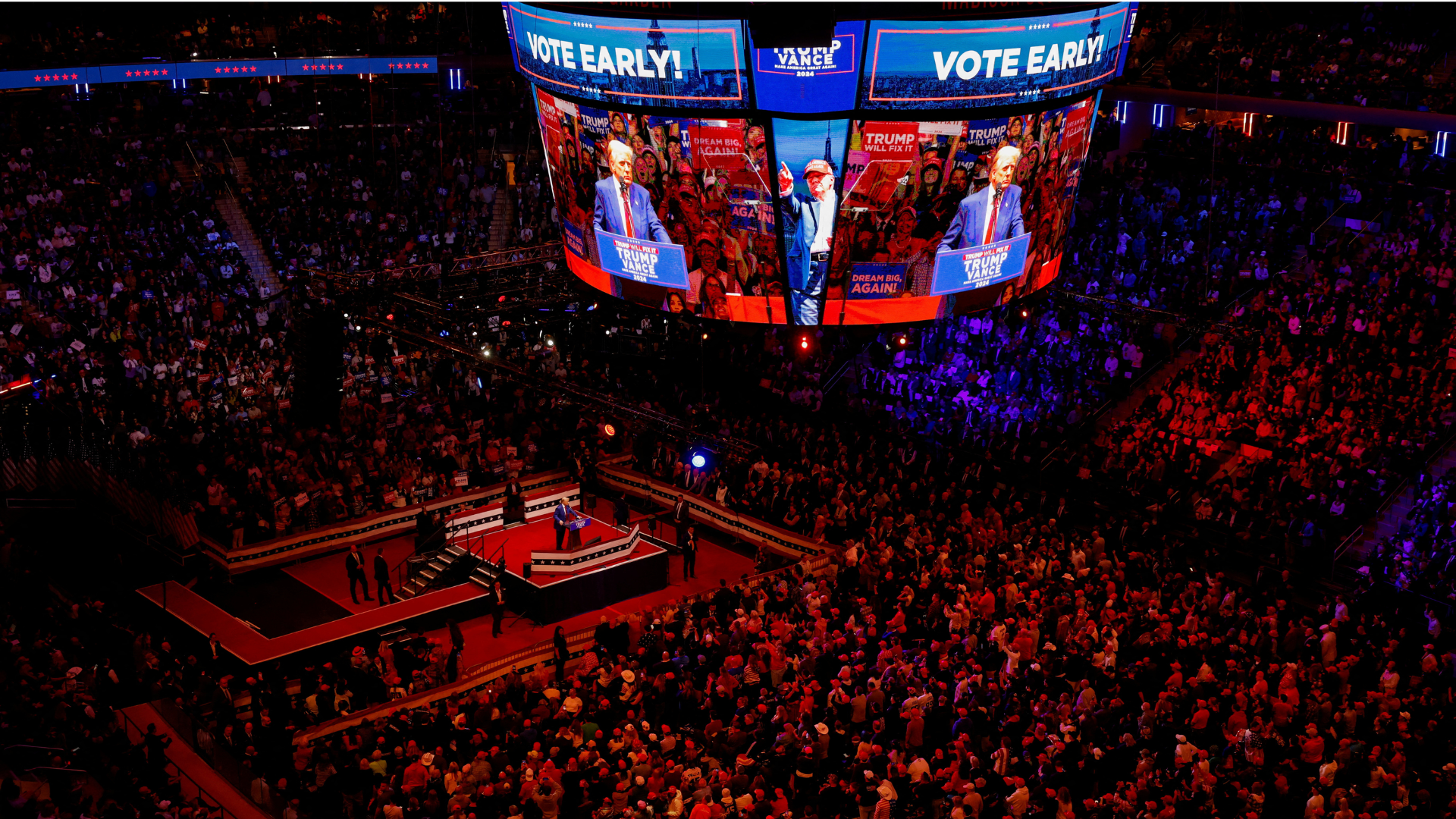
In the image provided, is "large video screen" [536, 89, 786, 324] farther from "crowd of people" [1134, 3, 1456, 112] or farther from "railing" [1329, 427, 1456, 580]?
"crowd of people" [1134, 3, 1456, 112]

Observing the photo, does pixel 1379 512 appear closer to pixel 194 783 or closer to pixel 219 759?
A: pixel 219 759

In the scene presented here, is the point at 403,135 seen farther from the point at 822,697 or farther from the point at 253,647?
the point at 822,697

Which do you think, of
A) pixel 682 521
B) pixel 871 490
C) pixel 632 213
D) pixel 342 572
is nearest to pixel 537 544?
pixel 682 521

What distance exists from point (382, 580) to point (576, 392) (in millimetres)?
5986

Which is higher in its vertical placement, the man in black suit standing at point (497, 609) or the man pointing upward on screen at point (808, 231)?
the man pointing upward on screen at point (808, 231)

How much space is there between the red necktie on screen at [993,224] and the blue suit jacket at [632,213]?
4474 mm

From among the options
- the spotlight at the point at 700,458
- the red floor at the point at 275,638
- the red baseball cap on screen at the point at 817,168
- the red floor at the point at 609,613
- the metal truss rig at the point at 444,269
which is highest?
the red baseball cap on screen at the point at 817,168

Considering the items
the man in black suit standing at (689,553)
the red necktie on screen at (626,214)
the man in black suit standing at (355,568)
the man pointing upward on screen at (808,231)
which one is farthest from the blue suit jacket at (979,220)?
the man in black suit standing at (355,568)

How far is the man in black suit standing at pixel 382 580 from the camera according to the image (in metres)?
23.3

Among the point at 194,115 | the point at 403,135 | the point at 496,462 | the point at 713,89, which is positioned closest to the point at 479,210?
the point at 403,135

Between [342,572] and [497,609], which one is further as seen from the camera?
[342,572]

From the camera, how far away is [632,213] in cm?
1920

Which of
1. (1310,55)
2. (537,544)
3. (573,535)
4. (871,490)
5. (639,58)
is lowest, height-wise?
(537,544)

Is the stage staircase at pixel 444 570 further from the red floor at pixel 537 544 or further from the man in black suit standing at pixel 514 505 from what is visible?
the man in black suit standing at pixel 514 505
